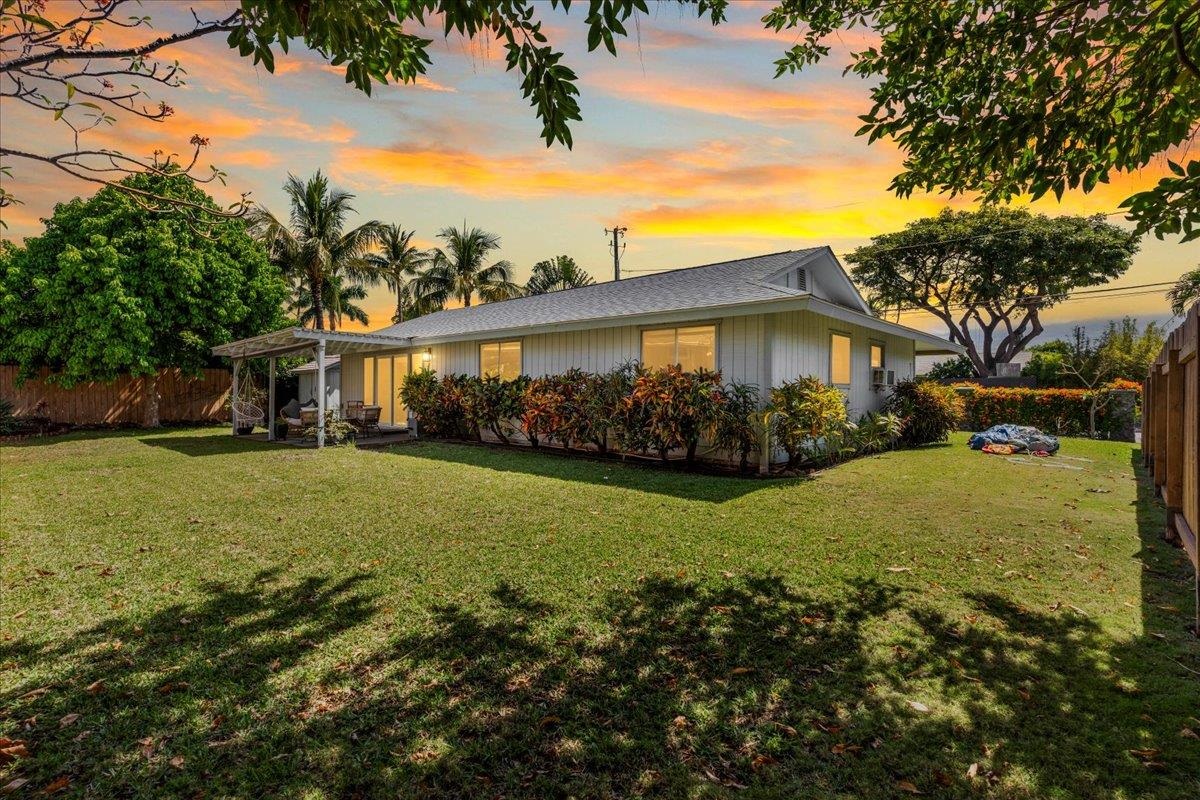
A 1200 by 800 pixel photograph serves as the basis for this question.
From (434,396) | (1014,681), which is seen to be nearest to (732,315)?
(1014,681)

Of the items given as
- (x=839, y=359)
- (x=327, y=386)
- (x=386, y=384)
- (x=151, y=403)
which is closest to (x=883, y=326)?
(x=839, y=359)

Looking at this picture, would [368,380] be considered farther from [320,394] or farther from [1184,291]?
[1184,291]

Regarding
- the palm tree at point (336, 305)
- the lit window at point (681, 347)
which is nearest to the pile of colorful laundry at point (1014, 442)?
the lit window at point (681, 347)

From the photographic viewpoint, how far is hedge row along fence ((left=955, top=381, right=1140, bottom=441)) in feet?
52.1

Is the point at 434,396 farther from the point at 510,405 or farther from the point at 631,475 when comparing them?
the point at 631,475

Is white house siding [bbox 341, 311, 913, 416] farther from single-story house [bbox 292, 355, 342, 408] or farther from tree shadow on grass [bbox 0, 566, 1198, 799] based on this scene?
single-story house [bbox 292, 355, 342, 408]

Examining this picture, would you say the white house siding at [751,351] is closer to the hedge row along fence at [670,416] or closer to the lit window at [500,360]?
the lit window at [500,360]

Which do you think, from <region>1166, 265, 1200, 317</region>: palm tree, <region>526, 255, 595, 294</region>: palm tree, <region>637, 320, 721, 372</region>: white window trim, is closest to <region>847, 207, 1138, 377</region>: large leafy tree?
<region>1166, 265, 1200, 317</region>: palm tree

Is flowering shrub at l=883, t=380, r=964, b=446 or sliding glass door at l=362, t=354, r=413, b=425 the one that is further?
sliding glass door at l=362, t=354, r=413, b=425

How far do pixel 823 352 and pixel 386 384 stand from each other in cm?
1395

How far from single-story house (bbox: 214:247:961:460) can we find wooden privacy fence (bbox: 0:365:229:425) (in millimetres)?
6086

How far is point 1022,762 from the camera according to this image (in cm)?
219

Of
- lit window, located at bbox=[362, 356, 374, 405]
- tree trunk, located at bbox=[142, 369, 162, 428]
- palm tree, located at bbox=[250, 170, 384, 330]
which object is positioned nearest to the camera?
tree trunk, located at bbox=[142, 369, 162, 428]

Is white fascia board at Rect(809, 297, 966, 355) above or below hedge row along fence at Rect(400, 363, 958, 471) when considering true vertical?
above
